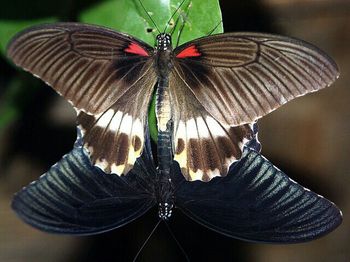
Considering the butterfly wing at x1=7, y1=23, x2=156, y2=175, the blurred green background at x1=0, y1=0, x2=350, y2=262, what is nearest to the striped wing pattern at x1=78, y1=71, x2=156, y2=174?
the butterfly wing at x1=7, y1=23, x2=156, y2=175

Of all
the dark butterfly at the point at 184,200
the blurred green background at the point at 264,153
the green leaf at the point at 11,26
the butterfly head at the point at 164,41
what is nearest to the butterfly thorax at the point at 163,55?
the butterfly head at the point at 164,41

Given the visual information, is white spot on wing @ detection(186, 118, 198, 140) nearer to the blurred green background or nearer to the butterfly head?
the butterfly head

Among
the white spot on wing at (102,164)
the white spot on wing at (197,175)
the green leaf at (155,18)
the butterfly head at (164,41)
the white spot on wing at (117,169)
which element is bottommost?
the white spot on wing at (197,175)

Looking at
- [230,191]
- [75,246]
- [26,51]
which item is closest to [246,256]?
[75,246]

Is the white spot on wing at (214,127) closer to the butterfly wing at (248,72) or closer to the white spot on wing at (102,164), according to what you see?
the butterfly wing at (248,72)

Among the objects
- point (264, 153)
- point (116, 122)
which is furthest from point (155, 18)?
point (264, 153)

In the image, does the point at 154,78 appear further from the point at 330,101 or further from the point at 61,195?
the point at 330,101
